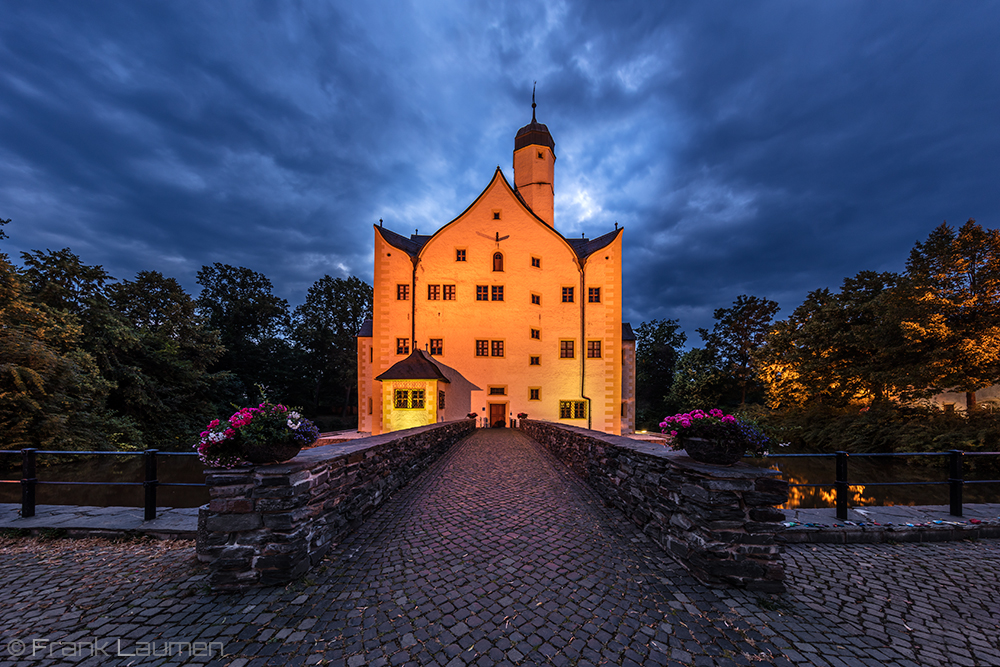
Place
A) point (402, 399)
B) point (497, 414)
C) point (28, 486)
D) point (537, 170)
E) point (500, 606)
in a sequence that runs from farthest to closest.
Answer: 1. point (537, 170)
2. point (497, 414)
3. point (402, 399)
4. point (28, 486)
5. point (500, 606)

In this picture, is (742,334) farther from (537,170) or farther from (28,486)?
(28,486)

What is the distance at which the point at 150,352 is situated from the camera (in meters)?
20.2

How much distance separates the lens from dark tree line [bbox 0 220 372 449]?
11625 mm

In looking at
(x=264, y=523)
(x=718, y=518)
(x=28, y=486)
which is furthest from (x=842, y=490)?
(x=28, y=486)

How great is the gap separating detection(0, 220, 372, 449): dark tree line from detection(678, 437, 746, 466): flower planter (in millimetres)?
4528

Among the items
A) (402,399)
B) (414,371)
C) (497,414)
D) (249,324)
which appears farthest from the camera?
(249,324)

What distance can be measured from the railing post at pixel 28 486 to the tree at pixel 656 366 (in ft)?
126

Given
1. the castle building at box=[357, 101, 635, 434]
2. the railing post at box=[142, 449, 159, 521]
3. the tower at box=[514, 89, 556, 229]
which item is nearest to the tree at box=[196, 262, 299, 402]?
the castle building at box=[357, 101, 635, 434]

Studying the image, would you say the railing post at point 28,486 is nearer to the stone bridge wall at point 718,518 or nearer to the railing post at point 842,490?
the stone bridge wall at point 718,518

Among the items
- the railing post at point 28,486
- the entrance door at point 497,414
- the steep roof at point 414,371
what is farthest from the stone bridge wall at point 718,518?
the entrance door at point 497,414

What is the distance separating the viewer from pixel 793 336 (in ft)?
63.2

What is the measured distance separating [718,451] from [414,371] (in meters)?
14.5

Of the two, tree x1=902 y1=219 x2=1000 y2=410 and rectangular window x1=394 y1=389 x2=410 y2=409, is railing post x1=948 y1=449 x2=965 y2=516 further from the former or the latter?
rectangular window x1=394 y1=389 x2=410 y2=409

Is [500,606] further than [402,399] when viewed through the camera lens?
No
